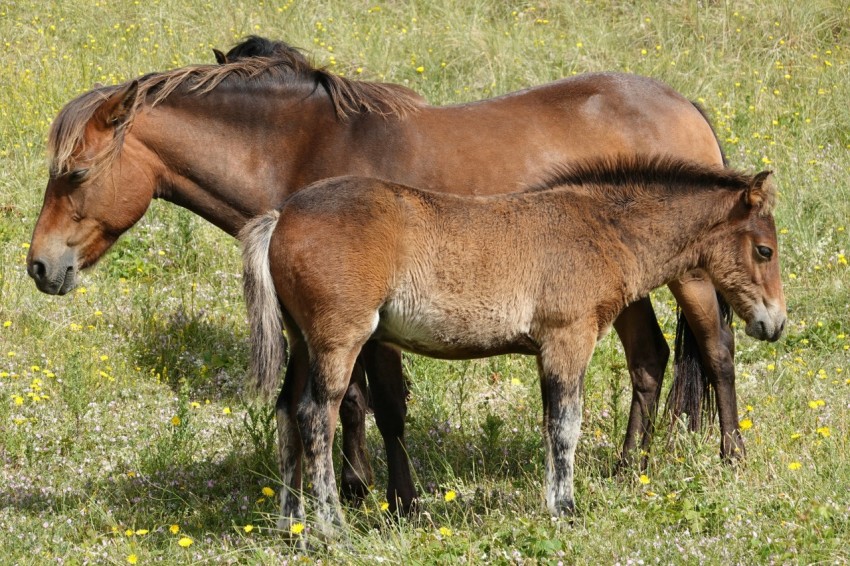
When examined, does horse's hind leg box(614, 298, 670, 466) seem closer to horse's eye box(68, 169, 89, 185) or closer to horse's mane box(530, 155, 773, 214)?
horse's mane box(530, 155, 773, 214)

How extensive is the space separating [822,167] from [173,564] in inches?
272

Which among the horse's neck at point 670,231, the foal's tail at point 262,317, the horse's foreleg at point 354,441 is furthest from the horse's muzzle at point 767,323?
the foal's tail at point 262,317

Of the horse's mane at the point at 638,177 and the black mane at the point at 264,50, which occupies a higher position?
the black mane at the point at 264,50

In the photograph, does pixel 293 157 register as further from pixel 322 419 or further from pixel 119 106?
pixel 322 419

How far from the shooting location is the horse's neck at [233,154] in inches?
211

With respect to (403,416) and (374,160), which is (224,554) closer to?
(403,416)

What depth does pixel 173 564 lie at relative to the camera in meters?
4.32

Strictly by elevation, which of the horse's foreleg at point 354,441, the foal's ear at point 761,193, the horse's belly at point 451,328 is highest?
the foal's ear at point 761,193

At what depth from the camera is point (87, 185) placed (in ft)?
17.1

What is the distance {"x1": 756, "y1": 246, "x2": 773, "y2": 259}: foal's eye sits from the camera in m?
4.77

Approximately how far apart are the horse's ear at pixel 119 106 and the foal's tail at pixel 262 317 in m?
1.39

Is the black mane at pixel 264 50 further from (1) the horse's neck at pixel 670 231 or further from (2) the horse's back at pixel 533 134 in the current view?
(1) the horse's neck at pixel 670 231

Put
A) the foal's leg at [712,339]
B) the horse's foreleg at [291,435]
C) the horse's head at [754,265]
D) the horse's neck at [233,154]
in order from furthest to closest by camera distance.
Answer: the foal's leg at [712,339], the horse's neck at [233,154], the horse's head at [754,265], the horse's foreleg at [291,435]

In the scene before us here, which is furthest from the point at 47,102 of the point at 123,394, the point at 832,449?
the point at 832,449
